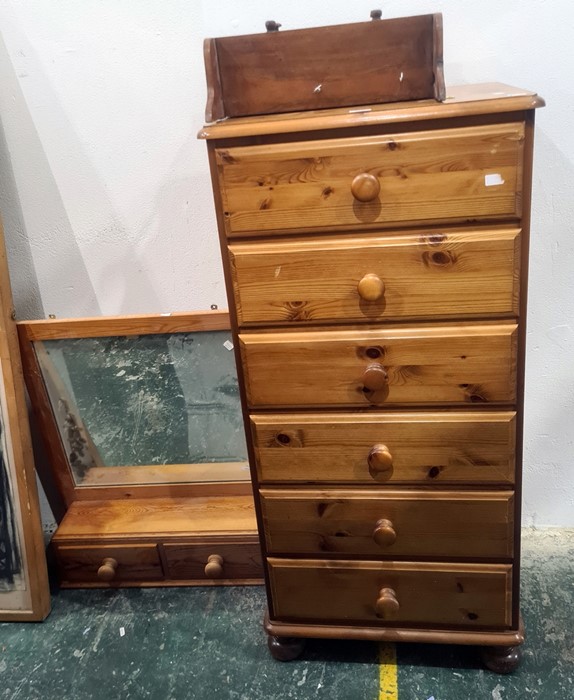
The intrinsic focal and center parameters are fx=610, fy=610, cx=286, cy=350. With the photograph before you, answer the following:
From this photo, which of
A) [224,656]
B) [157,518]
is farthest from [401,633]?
[157,518]

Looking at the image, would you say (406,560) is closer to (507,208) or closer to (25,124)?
(507,208)

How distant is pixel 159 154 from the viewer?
1.74m

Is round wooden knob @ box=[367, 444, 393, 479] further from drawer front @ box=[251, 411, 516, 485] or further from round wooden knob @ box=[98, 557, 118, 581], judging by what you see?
round wooden knob @ box=[98, 557, 118, 581]

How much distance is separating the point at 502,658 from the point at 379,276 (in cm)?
106

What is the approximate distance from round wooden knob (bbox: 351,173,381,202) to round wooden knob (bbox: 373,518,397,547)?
0.76 metres

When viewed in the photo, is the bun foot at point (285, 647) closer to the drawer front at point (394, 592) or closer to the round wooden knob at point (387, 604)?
the drawer front at point (394, 592)

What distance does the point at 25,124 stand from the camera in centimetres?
176

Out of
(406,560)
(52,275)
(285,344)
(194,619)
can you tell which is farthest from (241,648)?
(52,275)

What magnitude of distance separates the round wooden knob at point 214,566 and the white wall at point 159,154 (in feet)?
2.58

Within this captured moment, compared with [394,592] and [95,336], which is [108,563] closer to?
[95,336]

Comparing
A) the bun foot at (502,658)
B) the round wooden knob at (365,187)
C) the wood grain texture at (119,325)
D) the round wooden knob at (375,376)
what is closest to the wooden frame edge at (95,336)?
the wood grain texture at (119,325)

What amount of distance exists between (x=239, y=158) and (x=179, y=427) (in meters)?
1.07

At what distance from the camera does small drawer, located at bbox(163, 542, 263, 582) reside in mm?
1900

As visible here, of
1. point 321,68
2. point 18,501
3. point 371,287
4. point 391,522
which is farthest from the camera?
point 18,501
